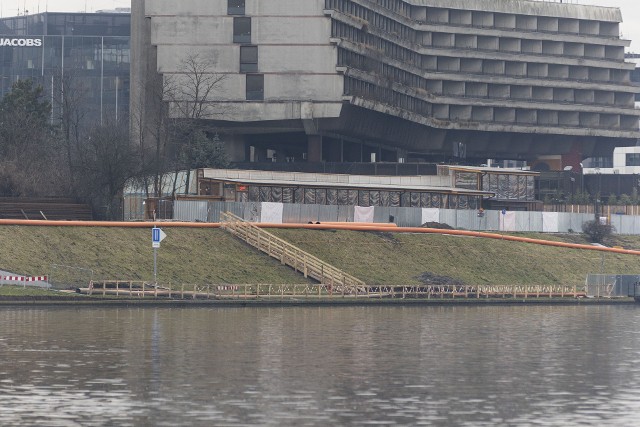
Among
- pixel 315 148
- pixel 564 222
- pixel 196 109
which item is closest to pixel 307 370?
pixel 564 222

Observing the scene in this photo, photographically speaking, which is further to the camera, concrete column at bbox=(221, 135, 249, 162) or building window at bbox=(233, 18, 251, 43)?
concrete column at bbox=(221, 135, 249, 162)

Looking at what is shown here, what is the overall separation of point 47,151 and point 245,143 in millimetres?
30392

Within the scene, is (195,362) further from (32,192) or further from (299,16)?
(299,16)

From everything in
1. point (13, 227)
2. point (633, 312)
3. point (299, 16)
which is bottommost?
point (633, 312)

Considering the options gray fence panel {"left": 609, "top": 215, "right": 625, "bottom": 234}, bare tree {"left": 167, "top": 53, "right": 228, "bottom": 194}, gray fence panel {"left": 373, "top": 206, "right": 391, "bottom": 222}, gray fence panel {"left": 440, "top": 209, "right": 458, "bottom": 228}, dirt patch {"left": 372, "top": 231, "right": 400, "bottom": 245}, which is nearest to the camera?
dirt patch {"left": 372, "top": 231, "right": 400, "bottom": 245}

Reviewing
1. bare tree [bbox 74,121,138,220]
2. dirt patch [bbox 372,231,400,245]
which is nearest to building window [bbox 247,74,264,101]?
bare tree [bbox 74,121,138,220]

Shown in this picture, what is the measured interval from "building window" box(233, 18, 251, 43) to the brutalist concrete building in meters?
0.10

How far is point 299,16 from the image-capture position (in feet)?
455

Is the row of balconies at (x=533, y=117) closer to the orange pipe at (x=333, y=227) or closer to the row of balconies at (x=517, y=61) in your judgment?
the row of balconies at (x=517, y=61)

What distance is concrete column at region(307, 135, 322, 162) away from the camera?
145 m

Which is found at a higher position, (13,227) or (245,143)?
(245,143)

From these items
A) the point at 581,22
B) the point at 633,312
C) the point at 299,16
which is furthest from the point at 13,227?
the point at 581,22

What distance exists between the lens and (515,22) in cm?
18750

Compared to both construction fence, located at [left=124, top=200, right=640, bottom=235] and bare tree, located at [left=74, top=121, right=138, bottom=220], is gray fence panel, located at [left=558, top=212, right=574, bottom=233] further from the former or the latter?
bare tree, located at [left=74, top=121, right=138, bottom=220]
